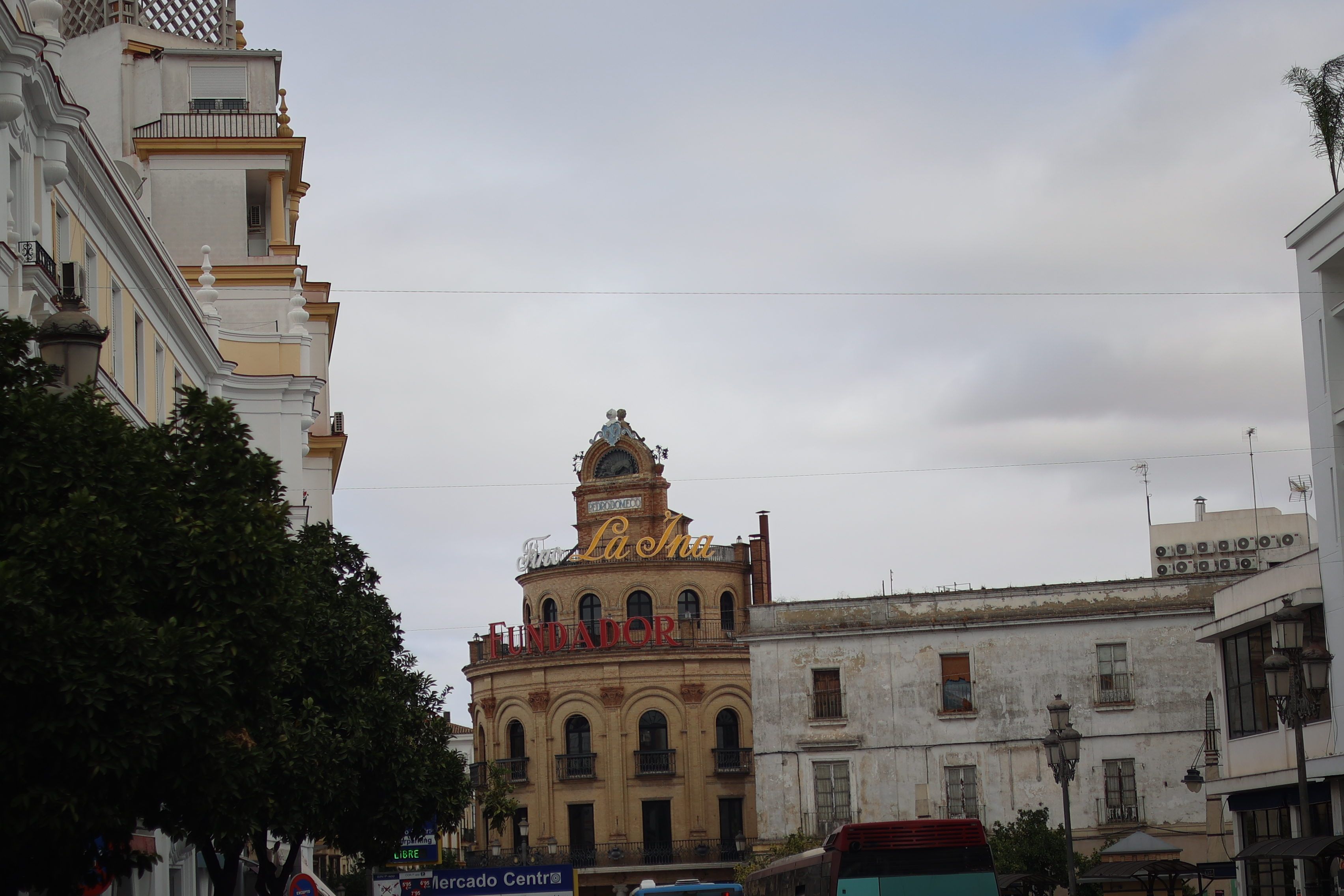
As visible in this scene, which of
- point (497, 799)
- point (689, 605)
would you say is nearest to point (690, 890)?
point (497, 799)

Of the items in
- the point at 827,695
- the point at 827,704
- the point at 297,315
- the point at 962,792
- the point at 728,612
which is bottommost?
the point at 962,792

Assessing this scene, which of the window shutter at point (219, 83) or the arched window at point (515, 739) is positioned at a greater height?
the window shutter at point (219, 83)

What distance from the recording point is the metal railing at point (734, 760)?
68188 mm

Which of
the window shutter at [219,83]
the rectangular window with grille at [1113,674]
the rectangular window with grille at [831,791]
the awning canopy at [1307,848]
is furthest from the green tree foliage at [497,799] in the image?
the awning canopy at [1307,848]

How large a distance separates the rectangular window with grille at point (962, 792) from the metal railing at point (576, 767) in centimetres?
1822

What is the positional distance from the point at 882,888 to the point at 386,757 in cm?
681

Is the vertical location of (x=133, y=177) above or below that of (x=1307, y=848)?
above

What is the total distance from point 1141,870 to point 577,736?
4187 centimetres

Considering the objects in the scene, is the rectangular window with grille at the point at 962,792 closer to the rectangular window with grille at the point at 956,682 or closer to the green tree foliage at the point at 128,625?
the rectangular window with grille at the point at 956,682

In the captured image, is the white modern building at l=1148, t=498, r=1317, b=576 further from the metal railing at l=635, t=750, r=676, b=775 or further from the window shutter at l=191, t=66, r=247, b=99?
the window shutter at l=191, t=66, r=247, b=99

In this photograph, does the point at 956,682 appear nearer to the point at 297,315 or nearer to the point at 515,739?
the point at 515,739

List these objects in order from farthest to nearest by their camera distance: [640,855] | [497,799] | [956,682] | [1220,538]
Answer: [1220,538]
[640,855]
[497,799]
[956,682]

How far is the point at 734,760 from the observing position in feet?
225

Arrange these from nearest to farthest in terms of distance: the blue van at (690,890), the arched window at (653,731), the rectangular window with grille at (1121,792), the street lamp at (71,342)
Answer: the street lamp at (71,342) → the blue van at (690,890) → the rectangular window with grille at (1121,792) → the arched window at (653,731)
